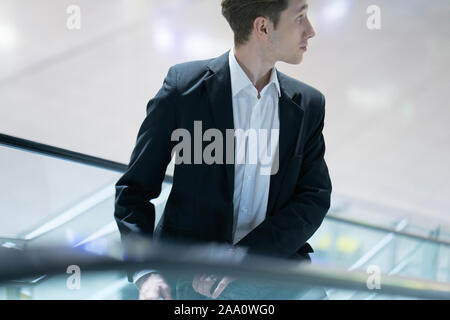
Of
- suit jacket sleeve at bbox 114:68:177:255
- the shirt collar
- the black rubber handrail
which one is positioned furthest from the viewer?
the black rubber handrail

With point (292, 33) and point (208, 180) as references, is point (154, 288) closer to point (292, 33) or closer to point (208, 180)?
point (208, 180)

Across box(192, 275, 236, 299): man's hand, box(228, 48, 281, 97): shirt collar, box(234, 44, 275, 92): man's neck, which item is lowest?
box(192, 275, 236, 299): man's hand

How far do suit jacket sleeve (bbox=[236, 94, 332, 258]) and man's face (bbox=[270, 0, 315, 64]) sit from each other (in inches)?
7.6

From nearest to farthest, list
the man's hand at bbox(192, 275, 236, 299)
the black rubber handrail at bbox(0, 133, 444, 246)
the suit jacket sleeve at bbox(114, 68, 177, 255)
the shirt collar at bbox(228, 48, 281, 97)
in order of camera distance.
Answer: the man's hand at bbox(192, 275, 236, 299), the suit jacket sleeve at bbox(114, 68, 177, 255), the shirt collar at bbox(228, 48, 281, 97), the black rubber handrail at bbox(0, 133, 444, 246)

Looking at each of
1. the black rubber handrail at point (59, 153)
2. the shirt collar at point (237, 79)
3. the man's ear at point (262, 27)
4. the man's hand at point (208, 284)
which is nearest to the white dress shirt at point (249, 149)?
the shirt collar at point (237, 79)

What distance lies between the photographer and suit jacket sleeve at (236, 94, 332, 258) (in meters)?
1.35

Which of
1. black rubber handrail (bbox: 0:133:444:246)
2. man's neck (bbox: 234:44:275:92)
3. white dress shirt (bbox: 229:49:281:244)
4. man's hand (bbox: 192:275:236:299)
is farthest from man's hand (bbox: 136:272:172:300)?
black rubber handrail (bbox: 0:133:444:246)

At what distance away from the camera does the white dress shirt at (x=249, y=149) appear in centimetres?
141

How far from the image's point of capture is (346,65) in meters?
8.47

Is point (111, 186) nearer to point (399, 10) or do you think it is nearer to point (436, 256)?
point (436, 256)

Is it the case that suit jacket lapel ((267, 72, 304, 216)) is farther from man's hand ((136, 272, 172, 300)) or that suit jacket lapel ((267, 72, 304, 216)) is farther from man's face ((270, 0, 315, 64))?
man's hand ((136, 272, 172, 300))

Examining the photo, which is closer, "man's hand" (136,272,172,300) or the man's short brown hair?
"man's hand" (136,272,172,300)

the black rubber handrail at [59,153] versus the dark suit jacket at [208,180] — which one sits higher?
the black rubber handrail at [59,153]

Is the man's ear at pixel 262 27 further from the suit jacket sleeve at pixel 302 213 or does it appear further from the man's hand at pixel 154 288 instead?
the man's hand at pixel 154 288
